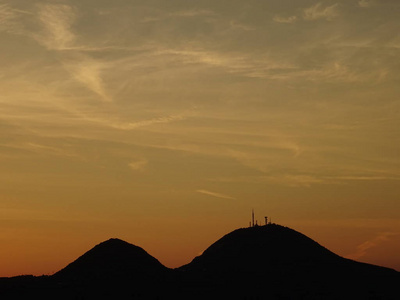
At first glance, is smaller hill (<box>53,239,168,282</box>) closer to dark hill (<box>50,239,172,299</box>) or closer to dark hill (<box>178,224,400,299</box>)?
dark hill (<box>50,239,172,299</box>)

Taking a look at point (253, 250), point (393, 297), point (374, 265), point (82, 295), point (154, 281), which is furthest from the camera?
point (374, 265)

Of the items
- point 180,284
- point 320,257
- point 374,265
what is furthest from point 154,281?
point 374,265

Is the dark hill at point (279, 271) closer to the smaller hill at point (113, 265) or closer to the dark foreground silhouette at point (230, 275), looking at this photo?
the dark foreground silhouette at point (230, 275)

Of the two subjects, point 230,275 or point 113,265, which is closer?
point 230,275

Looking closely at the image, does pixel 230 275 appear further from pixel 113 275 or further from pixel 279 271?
pixel 113 275

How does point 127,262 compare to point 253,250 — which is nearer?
point 127,262

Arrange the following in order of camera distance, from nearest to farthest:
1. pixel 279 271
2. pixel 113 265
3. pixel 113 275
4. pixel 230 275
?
pixel 113 275
pixel 230 275
pixel 113 265
pixel 279 271

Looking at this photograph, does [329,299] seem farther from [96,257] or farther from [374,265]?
[96,257]

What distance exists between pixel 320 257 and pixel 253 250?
50.6ft

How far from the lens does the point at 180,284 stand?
13525 cm

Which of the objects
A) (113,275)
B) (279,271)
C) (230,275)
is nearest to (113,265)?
(113,275)

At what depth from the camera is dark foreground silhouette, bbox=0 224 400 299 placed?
12938 centimetres

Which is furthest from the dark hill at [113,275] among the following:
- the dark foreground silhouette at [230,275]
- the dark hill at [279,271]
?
the dark hill at [279,271]

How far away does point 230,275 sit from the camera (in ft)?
466
